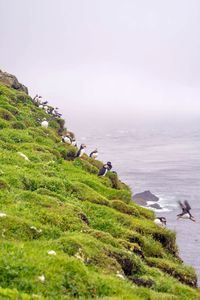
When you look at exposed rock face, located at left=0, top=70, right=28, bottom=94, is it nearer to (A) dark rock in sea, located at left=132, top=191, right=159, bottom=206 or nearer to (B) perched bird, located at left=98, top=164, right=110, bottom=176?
(B) perched bird, located at left=98, top=164, right=110, bottom=176

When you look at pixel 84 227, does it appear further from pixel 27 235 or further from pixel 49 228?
pixel 27 235

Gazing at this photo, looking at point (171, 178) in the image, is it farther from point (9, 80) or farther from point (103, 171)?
point (103, 171)

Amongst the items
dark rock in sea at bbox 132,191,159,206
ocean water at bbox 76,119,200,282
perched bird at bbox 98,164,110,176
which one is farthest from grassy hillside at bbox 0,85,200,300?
dark rock in sea at bbox 132,191,159,206

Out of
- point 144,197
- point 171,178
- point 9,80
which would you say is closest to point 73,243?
point 9,80

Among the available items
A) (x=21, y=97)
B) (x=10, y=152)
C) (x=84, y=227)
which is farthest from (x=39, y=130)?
(x=84, y=227)

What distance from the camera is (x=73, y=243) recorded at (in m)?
14.5

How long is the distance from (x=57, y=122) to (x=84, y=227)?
3705 cm

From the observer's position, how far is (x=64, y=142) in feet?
136

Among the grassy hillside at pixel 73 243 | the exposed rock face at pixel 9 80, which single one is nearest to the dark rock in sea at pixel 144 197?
the exposed rock face at pixel 9 80

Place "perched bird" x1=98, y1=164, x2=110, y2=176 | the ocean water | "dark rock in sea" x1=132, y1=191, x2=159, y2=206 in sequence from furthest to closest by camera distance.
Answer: "dark rock in sea" x1=132, y1=191, x2=159, y2=206 < the ocean water < "perched bird" x1=98, y1=164, x2=110, y2=176

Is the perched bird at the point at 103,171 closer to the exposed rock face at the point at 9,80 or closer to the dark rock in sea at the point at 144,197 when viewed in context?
the exposed rock face at the point at 9,80

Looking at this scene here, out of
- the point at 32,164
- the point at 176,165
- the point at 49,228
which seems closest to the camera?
the point at 49,228

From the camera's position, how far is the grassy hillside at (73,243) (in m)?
12.0

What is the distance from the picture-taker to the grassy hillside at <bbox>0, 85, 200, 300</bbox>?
11969mm
